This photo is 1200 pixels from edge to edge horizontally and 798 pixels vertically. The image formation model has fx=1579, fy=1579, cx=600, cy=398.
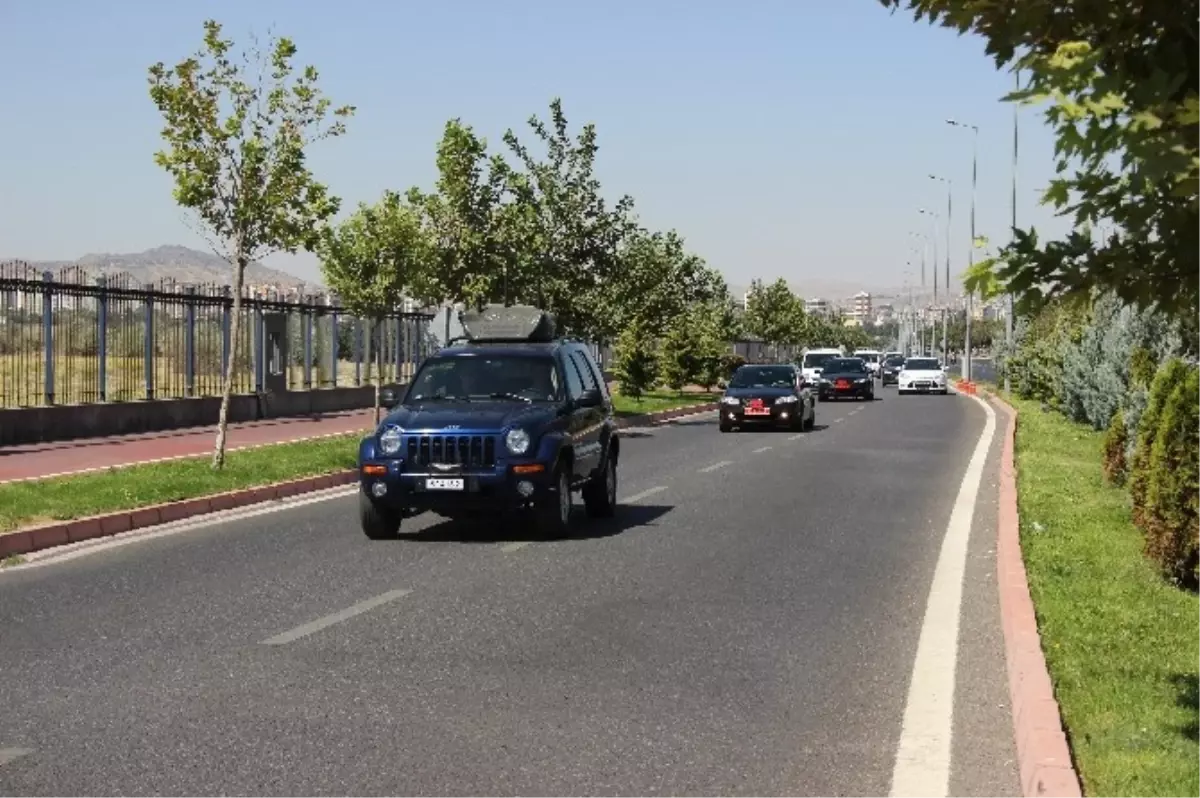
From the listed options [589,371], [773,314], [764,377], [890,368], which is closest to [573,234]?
[764,377]

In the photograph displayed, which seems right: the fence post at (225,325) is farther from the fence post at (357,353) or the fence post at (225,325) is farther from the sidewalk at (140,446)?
the fence post at (357,353)

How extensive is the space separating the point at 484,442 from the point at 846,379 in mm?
44318

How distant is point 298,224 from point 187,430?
11.5 m

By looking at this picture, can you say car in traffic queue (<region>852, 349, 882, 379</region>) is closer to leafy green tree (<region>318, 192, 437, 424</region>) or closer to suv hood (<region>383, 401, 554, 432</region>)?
leafy green tree (<region>318, 192, 437, 424</region>)

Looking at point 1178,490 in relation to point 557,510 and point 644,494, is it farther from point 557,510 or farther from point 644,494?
point 644,494

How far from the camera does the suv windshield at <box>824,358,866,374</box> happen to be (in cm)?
5769

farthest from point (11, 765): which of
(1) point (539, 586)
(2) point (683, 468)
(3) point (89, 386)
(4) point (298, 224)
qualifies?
(3) point (89, 386)

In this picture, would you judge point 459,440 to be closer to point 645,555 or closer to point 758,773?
point 645,555

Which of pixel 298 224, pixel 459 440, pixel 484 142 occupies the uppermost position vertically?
pixel 484 142

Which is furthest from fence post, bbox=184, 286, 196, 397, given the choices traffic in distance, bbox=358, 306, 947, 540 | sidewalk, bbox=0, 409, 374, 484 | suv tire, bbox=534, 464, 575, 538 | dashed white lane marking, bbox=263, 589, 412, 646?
dashed white lane marking, bbox=263, 589, 412, 646

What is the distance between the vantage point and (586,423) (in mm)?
15586

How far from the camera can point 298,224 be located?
71.5 feet

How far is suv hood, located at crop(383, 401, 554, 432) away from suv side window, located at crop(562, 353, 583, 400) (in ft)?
2.28

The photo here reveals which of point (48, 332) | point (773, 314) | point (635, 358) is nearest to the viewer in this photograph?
point (48, 332)
